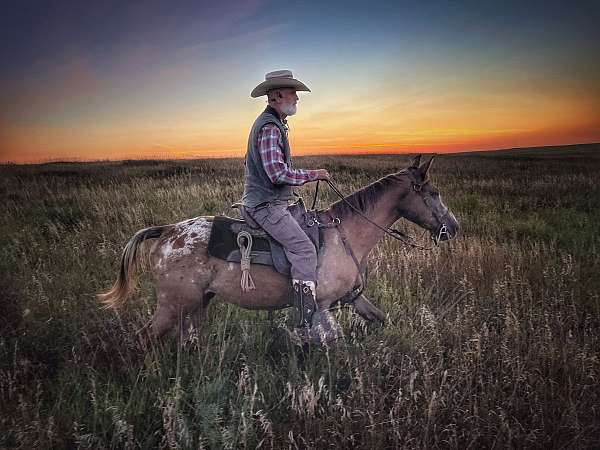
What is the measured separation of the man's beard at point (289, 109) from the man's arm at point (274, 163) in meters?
0.26

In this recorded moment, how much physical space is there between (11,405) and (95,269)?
12.1ft

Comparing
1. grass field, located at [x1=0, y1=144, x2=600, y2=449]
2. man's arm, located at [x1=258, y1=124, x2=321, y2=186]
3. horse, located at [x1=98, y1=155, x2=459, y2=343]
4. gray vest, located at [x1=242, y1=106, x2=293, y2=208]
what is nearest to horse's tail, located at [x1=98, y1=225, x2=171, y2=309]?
horse, located at [x1=98, y1=155, x2=459, y2=343]

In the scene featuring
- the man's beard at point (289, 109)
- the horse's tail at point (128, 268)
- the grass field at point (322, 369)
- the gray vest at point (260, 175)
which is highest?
the man's beard at point (289, 109)

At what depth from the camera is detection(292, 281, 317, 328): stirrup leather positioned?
3715 mm

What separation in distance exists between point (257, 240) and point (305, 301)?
77 centimetres

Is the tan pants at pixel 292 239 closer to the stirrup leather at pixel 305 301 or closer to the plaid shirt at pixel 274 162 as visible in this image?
the stirrup leather at pixel 305 301

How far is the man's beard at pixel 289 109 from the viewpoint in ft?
12.1

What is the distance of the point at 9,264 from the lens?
6387 millimetres

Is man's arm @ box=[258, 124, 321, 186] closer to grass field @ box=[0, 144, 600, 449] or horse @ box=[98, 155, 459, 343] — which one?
horse @ box=[98, 155, 459, 343]

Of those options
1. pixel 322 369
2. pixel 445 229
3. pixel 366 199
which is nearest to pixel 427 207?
pixel 445 229

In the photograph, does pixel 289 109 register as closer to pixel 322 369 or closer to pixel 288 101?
pixel 288 101

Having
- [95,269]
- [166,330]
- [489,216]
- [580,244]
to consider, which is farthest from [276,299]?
[489,216]

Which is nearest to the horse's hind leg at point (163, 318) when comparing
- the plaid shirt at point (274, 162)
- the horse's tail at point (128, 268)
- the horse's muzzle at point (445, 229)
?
the horse's tail at point (128, 268)

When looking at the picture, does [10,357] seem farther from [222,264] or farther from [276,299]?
[276,299]
